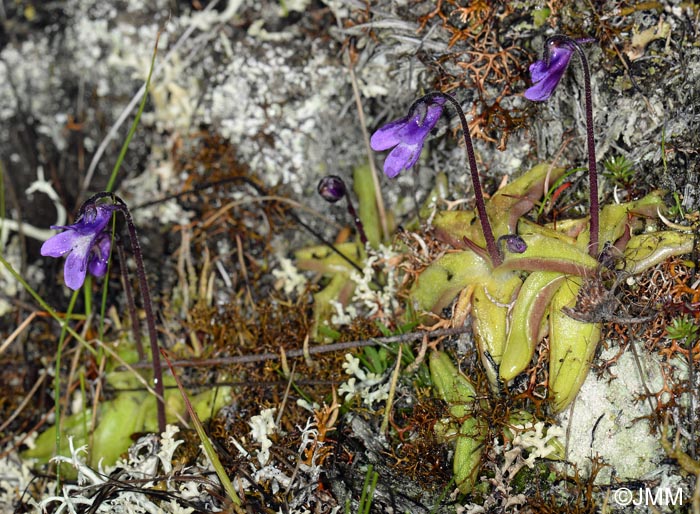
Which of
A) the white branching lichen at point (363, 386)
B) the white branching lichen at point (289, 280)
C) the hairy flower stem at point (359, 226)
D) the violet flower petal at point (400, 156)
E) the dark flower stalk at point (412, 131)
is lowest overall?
the white branching lichen at point (363, 386)

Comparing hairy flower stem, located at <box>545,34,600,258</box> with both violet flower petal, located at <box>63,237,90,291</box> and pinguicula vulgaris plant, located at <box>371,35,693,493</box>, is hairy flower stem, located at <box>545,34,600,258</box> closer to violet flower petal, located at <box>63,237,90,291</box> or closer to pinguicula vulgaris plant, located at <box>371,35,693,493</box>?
pinguicula vulgaris plant, located at <box>371,35,693,493</box>

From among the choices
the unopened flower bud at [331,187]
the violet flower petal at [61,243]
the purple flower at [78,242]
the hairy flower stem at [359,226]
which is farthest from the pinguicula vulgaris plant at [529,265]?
the violet flower petal at [61,243]

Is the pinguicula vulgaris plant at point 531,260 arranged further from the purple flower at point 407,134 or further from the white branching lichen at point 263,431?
the white branching lichen at point 263,431

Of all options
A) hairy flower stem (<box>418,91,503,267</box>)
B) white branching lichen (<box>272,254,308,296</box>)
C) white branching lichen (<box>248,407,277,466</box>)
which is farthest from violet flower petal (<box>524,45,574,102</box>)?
white branching lichen (<box>248,407,277,466</box>)

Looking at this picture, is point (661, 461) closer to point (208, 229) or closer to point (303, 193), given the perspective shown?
point (303, 193)

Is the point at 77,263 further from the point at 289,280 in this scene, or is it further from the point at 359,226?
the point at 359,226

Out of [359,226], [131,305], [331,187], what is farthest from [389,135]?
[131,305]

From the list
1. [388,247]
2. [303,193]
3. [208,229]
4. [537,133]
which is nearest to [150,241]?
[208,229]
